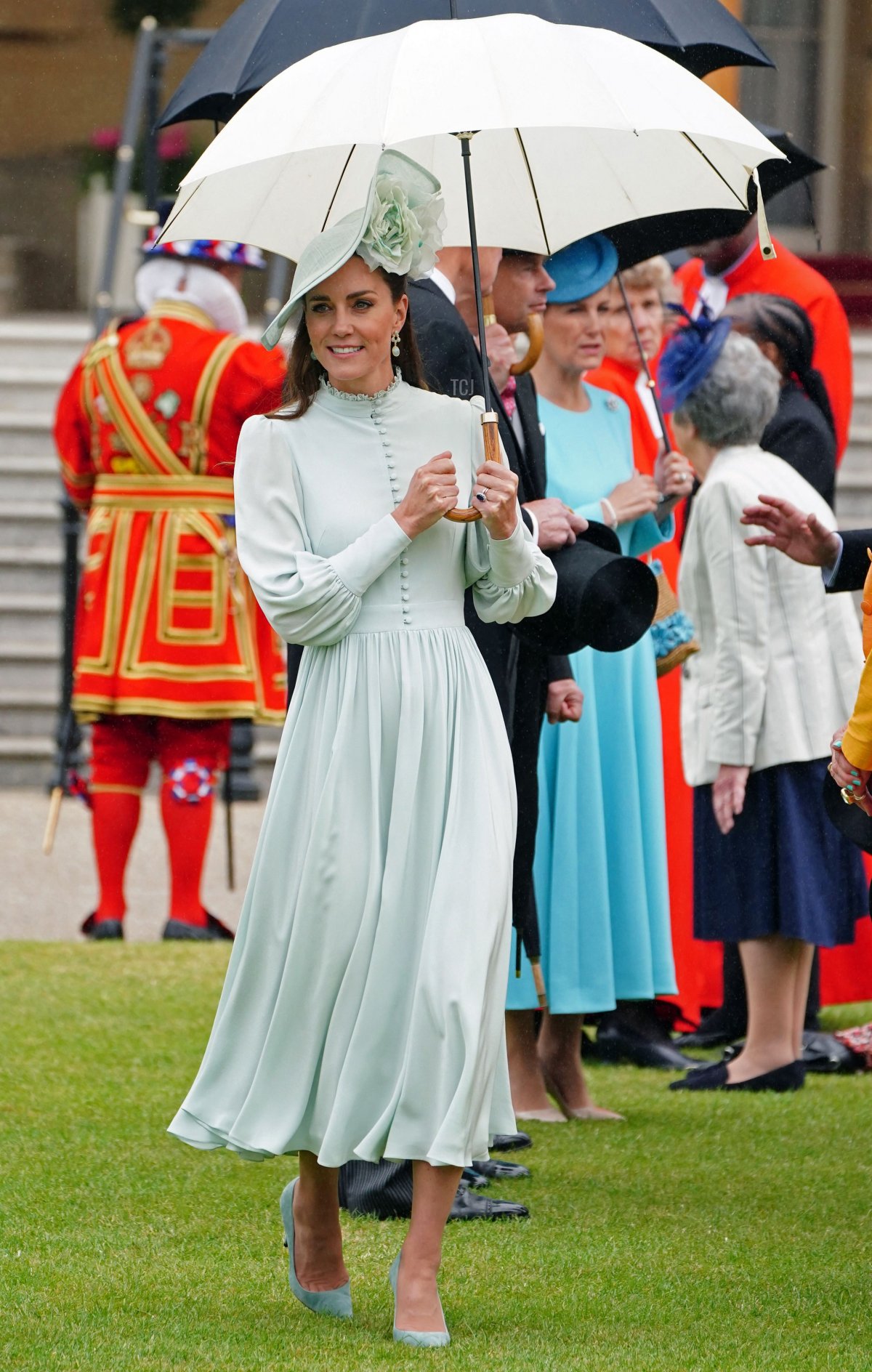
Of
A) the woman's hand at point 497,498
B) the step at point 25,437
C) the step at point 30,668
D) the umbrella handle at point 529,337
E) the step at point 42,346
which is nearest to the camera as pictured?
the woman's hand at point 497,498

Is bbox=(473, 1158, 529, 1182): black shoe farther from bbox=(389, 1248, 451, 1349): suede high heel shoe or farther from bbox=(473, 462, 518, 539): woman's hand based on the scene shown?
bbox=(473, 462, 518, 539): woman's hand

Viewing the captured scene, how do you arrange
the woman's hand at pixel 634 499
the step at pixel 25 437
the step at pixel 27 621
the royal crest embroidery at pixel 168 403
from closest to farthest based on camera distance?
the woman's hand at pixel 634 499, the royal crest embroidery at pixel 168 403, the step at pixel 27 621, the step at pixel 25 437

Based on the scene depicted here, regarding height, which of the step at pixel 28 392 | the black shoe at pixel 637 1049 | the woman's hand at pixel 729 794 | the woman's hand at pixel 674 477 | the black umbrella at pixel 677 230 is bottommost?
the black shoe at pixel 637 1049

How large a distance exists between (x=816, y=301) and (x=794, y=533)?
8.87 ft

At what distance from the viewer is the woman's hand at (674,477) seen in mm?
5215

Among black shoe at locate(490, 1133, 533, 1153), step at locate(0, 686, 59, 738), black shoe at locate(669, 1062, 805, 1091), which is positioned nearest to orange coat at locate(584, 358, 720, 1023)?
black shoe at locate(669, 1062, 805, 1091)

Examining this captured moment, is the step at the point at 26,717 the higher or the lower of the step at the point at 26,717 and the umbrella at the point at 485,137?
the lower

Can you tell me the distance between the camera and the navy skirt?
17.6 feet

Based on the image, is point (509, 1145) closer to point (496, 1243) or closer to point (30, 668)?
point (496, 1243)

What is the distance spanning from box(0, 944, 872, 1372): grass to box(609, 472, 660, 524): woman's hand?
134 centimetres

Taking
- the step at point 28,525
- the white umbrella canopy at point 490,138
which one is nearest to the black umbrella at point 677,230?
the white umbrella canopy at point 490,138

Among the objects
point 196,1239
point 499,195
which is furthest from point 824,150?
point 196,1239

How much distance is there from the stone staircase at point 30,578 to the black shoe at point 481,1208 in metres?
6.89

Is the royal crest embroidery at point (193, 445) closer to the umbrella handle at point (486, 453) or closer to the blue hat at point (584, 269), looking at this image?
the blue hat at point (584, 269)
